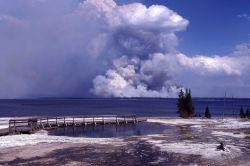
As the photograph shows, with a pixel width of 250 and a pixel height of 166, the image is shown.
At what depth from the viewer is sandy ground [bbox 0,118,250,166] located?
36500 mm

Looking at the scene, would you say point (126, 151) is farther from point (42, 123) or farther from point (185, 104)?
point (185, 104)

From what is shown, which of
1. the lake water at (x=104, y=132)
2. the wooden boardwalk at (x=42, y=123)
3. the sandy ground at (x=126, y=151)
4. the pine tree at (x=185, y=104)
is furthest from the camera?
the pine tree at (x=185, y=104)

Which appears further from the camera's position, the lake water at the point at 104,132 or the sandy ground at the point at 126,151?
the lake water at the point at 104,132

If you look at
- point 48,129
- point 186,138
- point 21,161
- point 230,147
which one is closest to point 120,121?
point 48,129

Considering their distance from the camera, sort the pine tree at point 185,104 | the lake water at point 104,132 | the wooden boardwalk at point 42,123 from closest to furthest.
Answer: the wooden boardwalk at point 42,123 → the lake water at point 104,132 → the pine tree at point 185,104

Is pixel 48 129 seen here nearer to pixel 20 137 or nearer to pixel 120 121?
pixel 20 137

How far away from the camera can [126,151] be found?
42.0 m

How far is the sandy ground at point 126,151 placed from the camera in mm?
36500

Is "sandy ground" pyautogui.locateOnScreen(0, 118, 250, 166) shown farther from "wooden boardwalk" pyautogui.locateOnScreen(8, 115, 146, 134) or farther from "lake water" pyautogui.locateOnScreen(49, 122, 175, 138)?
"lake water" pyautogui.locateOnScreen(49, 122, 175, 138)

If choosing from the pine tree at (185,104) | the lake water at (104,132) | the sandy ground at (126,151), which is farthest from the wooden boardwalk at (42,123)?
→ the pine tree at (185,104)

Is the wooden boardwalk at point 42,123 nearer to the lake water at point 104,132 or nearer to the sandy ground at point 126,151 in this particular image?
Result: the lake water at point 104,132

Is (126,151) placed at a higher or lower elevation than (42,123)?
lower

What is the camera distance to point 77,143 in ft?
159

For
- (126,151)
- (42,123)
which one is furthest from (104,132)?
(126,151)
